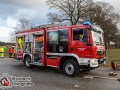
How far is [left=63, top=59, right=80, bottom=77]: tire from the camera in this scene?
8734mm

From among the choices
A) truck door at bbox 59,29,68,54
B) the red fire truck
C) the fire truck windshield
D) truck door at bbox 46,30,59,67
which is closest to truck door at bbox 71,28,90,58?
the red fire truck

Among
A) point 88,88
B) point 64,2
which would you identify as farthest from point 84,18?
point 88,88

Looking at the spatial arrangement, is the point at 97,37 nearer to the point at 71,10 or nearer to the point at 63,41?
the point at 63,41

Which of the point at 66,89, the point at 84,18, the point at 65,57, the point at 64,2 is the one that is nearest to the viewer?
the point at 66,89

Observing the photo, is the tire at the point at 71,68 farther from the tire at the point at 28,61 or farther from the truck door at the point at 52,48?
the tire at the point at 28,61

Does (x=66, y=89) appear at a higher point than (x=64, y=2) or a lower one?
lower

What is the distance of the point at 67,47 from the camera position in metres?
9.14

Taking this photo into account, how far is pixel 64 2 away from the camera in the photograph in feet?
122

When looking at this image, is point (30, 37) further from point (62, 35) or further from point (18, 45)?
point (62, 35)

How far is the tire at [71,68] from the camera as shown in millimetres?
8734

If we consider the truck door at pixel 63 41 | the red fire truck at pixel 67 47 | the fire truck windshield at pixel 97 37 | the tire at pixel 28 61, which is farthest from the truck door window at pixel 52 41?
the tire at pixel 28 61

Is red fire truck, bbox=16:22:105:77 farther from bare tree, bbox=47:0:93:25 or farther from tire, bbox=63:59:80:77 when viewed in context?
bare tree, bbox=47:0:93:25

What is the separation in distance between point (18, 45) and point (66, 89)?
24.1 feet

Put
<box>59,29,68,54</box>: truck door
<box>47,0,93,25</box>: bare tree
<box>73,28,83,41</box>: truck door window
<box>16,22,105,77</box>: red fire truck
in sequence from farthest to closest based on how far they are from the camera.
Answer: <box>47,0,93,25</box>: bare tree → <box>59,29,68,54</box>: truck door → <box>73,28,83,41</box>: truck door window → <box>16,22,105,77</box>: red fire truck
